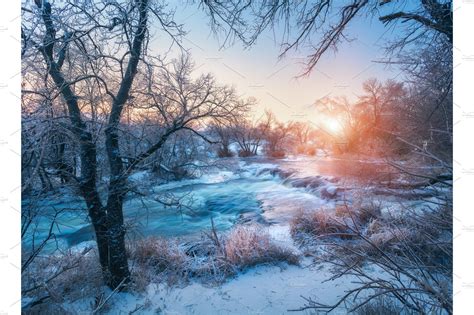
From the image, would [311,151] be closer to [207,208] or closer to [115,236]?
[207,208]

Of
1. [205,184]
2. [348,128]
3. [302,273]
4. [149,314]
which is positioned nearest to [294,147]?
[348,128]

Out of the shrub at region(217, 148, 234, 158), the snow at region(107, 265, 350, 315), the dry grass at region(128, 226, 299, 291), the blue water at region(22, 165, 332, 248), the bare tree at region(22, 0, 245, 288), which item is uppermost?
the bare tree at region(22, 0, 245, 288)

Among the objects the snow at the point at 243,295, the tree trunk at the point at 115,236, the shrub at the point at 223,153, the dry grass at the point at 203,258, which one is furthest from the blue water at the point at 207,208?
the shrub at the point at 223,153

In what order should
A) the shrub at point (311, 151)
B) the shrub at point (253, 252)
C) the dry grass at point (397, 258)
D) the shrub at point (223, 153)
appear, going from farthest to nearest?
the shrub at point (311, 151) → the shrub at point (223, 153) → the shrub at point (253, 252) → the dry grass at point (397, 258)

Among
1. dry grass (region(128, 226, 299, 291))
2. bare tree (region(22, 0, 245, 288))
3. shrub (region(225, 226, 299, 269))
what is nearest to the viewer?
bare tree (region(22, 0, 245, 288))

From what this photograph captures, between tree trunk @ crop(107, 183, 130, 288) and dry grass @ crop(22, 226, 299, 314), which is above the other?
tree trunk @ crop(107, 183, 130, 288)

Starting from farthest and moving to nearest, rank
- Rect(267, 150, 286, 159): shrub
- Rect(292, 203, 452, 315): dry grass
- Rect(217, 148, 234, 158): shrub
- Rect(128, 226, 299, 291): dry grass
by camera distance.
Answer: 1. Rect(267, 150, 286, 159): shrub
2. Rect(217, 148, 234, 158): shrub
3. Rect(128, 226, 299, 291): dry grass
4. Rect(292, 203, 452, 315): dry grass

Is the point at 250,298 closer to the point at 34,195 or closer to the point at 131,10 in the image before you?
the point at 34,195

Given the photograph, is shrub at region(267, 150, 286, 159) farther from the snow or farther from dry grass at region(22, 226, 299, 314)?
the snow

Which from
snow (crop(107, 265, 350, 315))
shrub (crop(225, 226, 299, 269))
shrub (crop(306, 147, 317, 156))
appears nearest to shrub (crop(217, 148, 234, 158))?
shrub (crop(306, 147, 317, 156))

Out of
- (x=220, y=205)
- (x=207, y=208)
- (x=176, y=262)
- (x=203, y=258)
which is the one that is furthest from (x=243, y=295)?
(x=220, y=205)

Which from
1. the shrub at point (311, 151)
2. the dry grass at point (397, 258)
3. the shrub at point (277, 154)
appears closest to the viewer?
the dry grass at point (397, 258)

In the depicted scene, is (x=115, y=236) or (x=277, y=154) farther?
(x=277, y=154)

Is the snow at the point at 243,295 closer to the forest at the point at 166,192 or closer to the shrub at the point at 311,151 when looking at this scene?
the forest at the point at 166,192
